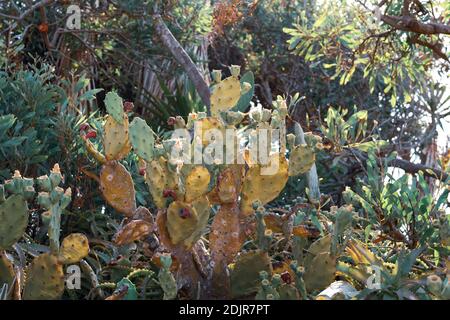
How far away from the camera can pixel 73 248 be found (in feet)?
6.70

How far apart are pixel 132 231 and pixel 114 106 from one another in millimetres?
448

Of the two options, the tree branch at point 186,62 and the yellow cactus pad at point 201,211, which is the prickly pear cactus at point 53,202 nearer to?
the yellow cactus pad at point 201,211

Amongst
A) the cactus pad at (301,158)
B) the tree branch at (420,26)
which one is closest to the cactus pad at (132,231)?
the cactus pad at (301,158)

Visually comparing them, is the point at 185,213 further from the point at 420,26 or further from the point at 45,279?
the point at 420,26

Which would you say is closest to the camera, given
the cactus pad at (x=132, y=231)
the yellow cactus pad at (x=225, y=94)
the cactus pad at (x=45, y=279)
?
the cactus pad at (x=45, y=279)

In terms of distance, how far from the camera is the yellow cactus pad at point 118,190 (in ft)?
8.14

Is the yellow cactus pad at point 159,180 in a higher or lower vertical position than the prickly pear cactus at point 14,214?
higher

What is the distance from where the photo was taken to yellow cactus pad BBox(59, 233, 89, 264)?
2039mm

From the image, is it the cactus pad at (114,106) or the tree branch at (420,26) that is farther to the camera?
the tree branch at (420,26)

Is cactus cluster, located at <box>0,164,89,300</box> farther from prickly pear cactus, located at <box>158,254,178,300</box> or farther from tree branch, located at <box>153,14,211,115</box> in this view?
tree branch, located at <box>153,14,211,115</box>

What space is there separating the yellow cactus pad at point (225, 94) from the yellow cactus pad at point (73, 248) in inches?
29.9

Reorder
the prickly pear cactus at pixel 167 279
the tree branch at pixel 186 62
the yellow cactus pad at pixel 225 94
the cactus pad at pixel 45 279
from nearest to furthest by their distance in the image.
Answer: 1. the prickly pear cactus at pixel 167 279
2. the cactus pad at pixel 45 279
3. the yellow cactus pad at pixel 225 94
4. the tree branch at pixel 186 62

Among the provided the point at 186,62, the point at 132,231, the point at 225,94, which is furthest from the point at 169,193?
the point at 186,62
